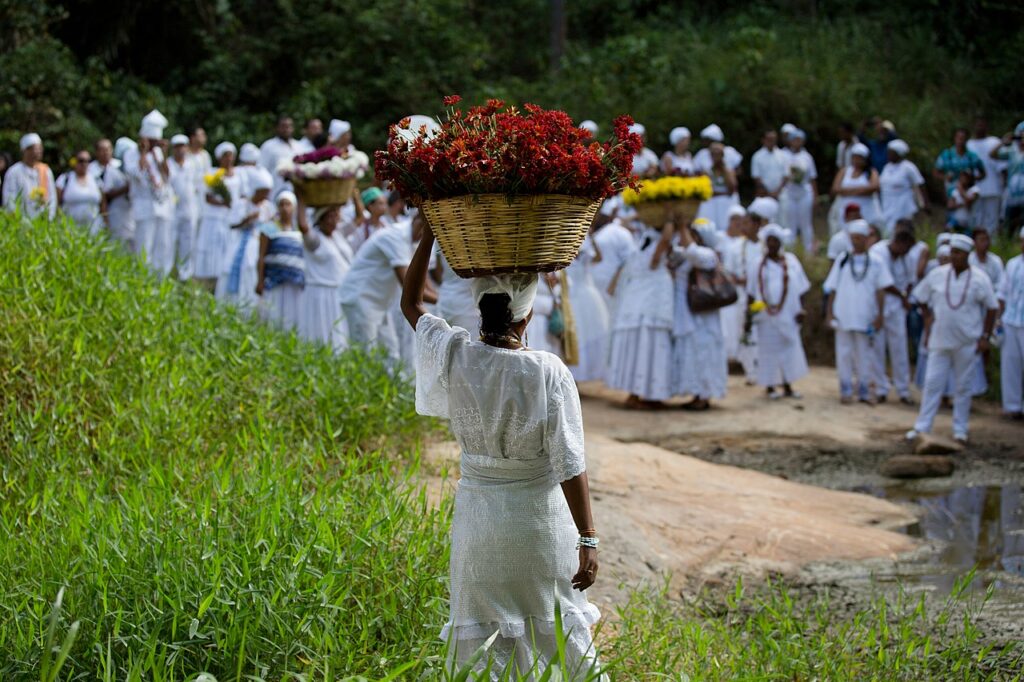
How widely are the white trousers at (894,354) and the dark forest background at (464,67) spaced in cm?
718

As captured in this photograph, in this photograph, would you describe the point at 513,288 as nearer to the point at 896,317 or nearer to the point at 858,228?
the point at 858,228

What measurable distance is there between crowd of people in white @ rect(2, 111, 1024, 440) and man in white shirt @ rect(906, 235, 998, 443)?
0.06 feet

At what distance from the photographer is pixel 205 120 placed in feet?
75.6

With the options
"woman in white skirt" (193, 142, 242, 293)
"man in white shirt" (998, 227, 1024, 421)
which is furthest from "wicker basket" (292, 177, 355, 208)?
"man in white shirt" (998, 227, 1024, 421)

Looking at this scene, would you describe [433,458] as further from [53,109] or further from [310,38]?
[310,38]

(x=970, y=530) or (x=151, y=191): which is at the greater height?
(x=151, y=191)

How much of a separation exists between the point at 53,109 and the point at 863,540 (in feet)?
53.6

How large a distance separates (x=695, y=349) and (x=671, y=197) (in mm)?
1832

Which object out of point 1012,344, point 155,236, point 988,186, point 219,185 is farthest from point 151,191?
point 988,186

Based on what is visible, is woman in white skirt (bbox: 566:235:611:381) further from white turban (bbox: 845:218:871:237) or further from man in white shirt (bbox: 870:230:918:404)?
man in white shirt (bbox: 870:230:918:404)

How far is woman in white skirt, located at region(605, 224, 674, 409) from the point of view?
1242 cm

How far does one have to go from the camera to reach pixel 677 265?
1243cm

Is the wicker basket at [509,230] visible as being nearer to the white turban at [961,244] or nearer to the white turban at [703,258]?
the white turban at [703,258]

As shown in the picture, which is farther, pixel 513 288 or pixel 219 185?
pixel 219 185
